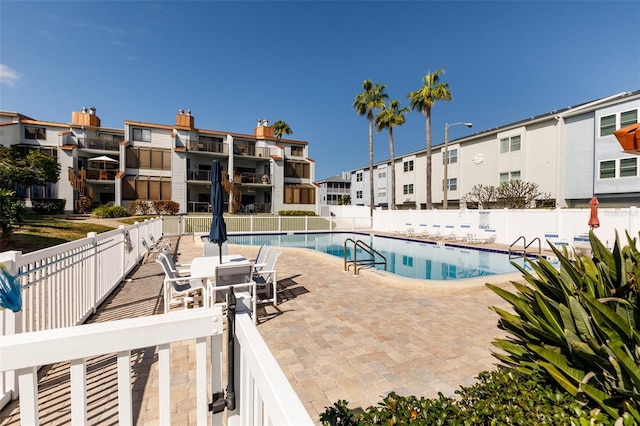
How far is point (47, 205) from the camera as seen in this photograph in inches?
969

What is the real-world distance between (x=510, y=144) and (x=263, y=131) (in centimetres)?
2555

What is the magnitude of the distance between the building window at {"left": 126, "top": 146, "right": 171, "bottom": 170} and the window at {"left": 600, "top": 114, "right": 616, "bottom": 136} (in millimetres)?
36931

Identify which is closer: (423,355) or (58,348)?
(58,348)

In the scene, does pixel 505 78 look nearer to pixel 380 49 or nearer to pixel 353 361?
pixel 380 49

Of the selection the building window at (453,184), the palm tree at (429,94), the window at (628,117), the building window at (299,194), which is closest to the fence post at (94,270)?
the palm tree at (429,94)

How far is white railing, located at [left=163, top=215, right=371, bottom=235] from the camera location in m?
20.6

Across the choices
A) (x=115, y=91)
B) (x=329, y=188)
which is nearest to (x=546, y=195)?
(x=115, y=91)

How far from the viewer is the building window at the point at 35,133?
90.2 ft

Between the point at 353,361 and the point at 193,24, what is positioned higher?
the point at 193,24

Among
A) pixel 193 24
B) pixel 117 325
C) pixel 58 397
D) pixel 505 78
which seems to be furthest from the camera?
pixel 505 78

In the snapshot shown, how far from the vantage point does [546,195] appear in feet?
79.1

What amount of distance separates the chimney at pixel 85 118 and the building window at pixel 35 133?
263 cm

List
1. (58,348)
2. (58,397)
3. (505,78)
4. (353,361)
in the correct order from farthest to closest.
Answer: (505,78)
(353,361)
(58,397)
(58,348)

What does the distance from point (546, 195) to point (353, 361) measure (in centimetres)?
2765
